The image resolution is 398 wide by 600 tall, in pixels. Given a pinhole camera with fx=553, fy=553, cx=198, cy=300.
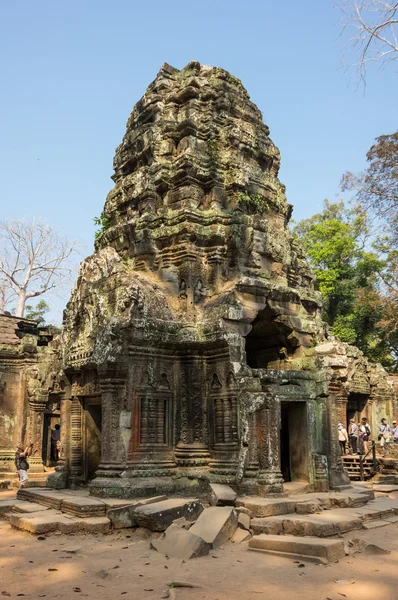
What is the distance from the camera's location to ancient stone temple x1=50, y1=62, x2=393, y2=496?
891 centimetres

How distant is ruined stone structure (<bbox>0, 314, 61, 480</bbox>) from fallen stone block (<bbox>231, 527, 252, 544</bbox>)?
10.6m

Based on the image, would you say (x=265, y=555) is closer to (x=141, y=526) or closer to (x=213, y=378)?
(x=141, y=526)

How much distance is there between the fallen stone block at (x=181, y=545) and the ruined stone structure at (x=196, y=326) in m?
1.87

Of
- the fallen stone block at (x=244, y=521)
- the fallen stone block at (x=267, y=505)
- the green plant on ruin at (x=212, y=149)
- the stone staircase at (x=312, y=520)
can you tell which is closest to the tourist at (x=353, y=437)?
the stone staircase at (x=312, y=520)

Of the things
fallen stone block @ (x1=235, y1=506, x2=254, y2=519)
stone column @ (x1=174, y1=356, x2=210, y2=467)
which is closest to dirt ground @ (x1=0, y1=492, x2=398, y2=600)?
fallen stone block @ (x1=235, y1=506, x2=254, y2=519)

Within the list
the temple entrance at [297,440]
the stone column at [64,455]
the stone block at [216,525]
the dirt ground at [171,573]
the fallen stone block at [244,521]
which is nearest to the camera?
the dirt ground at [171,573]

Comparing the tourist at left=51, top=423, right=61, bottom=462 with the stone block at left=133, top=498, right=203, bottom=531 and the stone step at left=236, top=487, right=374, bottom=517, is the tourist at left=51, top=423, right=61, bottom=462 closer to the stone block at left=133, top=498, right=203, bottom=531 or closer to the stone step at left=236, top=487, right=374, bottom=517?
the stone step at left=236, top=487, right=374, bottom=517

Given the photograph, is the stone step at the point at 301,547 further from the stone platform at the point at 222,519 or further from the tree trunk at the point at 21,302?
the tree trunk at the point at 21,302

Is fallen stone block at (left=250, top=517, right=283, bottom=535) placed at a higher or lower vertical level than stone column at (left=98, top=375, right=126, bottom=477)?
lower

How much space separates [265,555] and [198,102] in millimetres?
8986

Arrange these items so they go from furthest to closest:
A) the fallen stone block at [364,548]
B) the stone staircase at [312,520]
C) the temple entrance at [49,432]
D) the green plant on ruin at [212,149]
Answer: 1. the temple entrance at [49,432]
2. the green plant on ruin at [212,149]
3. the fallen stone block at [364,548]
4. the stone staircase at [312,520]

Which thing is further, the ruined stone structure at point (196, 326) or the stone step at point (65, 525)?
the ruined stone structure at point (196, 326)

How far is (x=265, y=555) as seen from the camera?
6438mm

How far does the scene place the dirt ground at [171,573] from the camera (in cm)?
513
